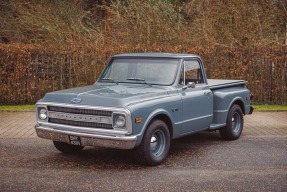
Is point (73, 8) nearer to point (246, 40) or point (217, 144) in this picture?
point (246, 40)

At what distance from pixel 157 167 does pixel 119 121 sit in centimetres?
99

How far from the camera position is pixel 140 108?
7035 mm

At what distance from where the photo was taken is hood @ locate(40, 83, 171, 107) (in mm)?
7051

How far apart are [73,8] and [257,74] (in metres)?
9.66

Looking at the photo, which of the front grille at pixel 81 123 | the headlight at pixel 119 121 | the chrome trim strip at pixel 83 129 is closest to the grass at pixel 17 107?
the chrome trim strip at pixel 83 129

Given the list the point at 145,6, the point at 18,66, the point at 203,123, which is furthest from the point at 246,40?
the point at 203,123

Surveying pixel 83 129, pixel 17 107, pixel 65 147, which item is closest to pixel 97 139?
pixel 83 129

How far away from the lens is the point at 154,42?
16422mm

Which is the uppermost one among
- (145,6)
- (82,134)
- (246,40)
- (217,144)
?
(145,6)

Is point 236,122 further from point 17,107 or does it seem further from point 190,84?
point 17,107

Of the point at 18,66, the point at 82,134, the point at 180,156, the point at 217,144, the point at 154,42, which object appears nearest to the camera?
the point at 82,134

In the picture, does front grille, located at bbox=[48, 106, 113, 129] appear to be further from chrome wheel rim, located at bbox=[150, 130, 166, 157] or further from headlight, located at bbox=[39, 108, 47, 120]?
chrome wheel rim, located at bbox=[150, 130, 166, 157]

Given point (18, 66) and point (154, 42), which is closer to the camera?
point (18, 66)

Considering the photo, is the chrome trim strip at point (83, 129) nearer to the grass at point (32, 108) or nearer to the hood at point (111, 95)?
the hood at point (111, 95)
